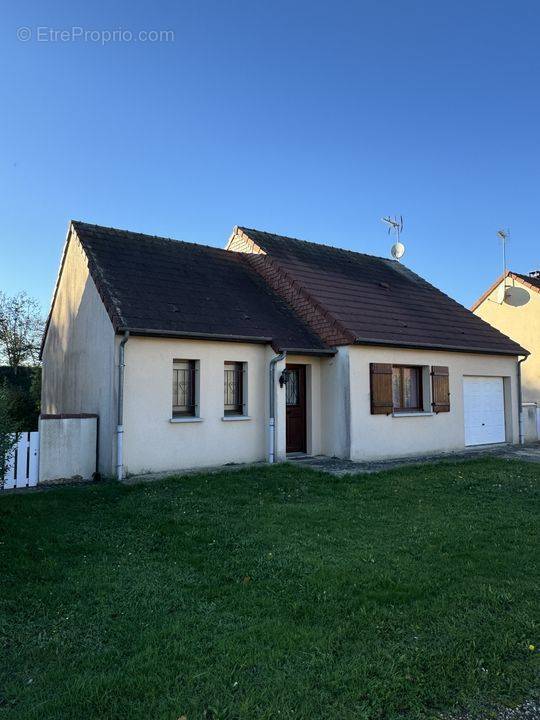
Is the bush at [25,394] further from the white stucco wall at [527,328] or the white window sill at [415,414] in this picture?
the white stucco wall at [527,328]

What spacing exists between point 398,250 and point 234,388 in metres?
11.7

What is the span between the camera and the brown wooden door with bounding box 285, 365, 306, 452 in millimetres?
13117

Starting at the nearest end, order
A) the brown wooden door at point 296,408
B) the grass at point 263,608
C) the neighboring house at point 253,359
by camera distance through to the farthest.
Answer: the grass at point 263,608 < the neighboring house at point 253,359 < the brown wooden door at point 296,408

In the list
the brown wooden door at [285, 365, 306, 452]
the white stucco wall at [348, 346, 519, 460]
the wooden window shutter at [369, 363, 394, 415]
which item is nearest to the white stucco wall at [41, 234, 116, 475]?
the brown wooden door at [285, 365, 306, 452]

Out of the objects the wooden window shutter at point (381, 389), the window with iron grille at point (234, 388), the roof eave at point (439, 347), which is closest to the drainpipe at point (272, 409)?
the window with iron grille at point (234, 388)

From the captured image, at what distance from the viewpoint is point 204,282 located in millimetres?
13438

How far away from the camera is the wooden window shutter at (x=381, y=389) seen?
12.9 m

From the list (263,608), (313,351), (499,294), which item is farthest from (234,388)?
(499,294)

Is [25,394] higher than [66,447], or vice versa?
[25,394]

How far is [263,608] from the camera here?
13.8 feet

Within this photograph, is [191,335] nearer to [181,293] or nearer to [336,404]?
[181,293]

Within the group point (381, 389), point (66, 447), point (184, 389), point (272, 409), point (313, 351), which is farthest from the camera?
point (381, 389)

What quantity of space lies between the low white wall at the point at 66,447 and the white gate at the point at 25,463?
0.31 ft

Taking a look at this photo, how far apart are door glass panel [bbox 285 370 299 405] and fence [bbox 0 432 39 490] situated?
605 centimetres
